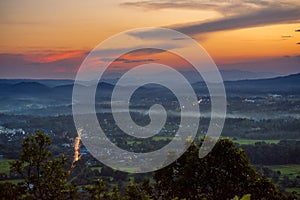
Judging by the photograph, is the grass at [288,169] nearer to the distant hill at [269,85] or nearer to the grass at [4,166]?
the grass at [4,166]

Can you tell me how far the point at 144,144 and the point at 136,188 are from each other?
51.0 m

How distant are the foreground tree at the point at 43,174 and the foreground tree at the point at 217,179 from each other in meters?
2.89

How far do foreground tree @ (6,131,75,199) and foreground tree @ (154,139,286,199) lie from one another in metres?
2.89

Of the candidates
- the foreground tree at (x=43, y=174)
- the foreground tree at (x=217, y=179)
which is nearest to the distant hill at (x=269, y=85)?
the foreground tree at (x=217, y=179)

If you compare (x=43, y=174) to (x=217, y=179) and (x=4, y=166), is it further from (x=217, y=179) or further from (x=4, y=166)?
(x=4, y=166)

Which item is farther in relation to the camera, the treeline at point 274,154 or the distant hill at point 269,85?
the distant hill at point 269,85

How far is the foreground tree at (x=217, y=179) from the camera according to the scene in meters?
11.2

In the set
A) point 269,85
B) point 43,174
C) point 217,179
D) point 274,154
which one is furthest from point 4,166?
point 269,85

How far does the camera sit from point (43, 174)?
32.8 ft

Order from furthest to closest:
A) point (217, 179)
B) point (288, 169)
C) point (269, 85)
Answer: point (269, 85), point (288, 169), point (217, 179)

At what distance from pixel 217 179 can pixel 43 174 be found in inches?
180

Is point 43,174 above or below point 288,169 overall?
above

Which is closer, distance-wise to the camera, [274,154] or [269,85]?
[274,154]

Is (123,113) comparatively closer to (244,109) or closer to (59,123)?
(59,123)
